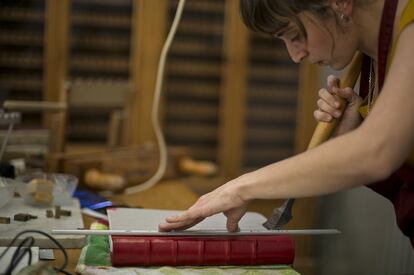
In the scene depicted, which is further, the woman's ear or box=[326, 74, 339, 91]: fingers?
A: box=[326, 74, 339, 91]: fingers

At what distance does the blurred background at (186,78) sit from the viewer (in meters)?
3.32

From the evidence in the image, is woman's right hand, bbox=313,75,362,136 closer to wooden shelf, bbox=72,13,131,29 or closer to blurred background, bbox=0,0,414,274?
blurred background, bbox=0,0,414,274

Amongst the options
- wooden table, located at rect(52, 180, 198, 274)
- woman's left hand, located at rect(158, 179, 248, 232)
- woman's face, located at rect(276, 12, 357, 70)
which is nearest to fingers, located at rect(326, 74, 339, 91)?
woman's face, located at rect(276, 12, 357, 70)

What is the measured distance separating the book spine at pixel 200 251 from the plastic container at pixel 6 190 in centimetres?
41

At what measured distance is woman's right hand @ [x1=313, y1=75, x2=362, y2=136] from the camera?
4.14 feet

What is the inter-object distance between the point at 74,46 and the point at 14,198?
2.05 metres

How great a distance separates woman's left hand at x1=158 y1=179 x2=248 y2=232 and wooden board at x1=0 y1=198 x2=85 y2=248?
211mm

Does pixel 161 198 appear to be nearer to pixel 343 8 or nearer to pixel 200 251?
pixel 200 251

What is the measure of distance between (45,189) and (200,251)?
550 millimetres

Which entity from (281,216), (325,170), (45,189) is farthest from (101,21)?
(325,170)

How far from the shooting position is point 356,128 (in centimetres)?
96

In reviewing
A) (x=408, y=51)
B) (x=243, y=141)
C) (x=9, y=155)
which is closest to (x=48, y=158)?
(x=9, y=155)

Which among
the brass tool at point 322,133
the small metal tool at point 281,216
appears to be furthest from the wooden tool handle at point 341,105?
the small metal tool at point 281,216

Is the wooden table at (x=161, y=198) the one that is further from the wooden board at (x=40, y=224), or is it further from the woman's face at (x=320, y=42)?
the woman's face at (x=320, y=42)
